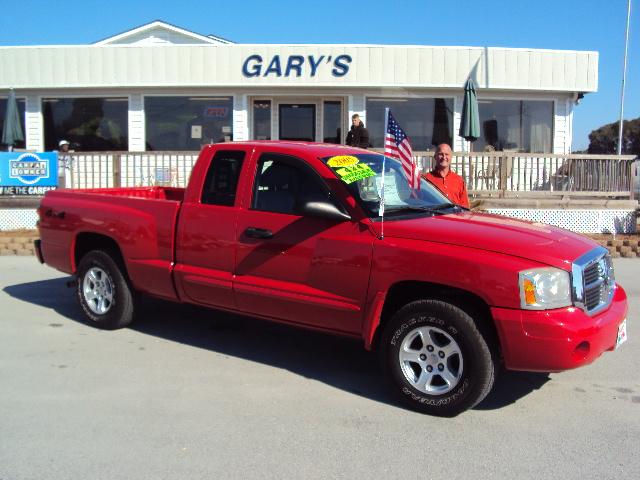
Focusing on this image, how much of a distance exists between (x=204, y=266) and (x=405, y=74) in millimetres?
10892

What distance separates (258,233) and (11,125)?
12.3 metres

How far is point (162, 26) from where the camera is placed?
742 inches

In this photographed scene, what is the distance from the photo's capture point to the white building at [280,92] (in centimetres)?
1478

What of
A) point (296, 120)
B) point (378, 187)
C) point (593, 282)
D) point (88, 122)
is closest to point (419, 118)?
point (296, 120)

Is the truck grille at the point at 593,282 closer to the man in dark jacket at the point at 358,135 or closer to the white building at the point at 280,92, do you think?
the man in dark jacket at the point at 358,135

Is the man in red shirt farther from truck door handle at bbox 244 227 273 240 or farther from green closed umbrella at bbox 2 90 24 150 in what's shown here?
green closed umbrella at bbox 2 90 24 150

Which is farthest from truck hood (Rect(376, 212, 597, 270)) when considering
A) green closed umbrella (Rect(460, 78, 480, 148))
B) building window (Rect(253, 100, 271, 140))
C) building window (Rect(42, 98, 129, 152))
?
building window (Rect(42, 98, 129, 152))

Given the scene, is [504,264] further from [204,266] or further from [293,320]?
[204,266]

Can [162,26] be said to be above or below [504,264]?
above

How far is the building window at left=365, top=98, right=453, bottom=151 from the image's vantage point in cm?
1552

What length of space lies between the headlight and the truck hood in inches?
2.7

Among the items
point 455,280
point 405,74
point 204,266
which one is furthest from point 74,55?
point 455,280

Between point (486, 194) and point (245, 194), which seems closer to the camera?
point (245, 194)

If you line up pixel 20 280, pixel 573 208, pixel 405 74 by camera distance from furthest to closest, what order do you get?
pixel 405 74
pixel 573 208
pixel 20 280
